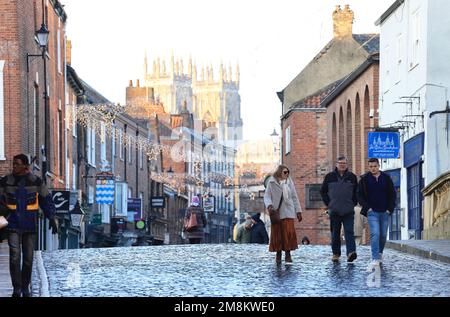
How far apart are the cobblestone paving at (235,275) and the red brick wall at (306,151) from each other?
117 feet

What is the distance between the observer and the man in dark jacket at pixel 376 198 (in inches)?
816

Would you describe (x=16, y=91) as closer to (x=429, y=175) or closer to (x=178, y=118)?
(x=429, y=175)

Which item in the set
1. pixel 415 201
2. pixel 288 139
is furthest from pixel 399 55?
pixel 288 139

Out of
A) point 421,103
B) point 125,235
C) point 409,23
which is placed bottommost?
point 125,235

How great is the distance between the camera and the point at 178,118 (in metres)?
126

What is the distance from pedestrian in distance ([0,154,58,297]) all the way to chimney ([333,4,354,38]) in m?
50.4

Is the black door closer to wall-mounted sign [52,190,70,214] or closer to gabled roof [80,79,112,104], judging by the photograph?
wall-mounted sign [52,190,70,214]

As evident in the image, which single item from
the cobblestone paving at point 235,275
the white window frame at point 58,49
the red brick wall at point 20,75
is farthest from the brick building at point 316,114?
the cobblestone paving at point 235,275

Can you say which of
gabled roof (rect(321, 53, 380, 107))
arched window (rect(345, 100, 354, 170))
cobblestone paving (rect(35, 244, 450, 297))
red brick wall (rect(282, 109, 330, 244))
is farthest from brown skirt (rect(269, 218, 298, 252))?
red brick wall (rect(282, 109, 330, 244))

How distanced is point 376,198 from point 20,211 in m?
6.97

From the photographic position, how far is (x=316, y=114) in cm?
6341

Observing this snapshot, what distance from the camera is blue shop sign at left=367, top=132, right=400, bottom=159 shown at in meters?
39.7
